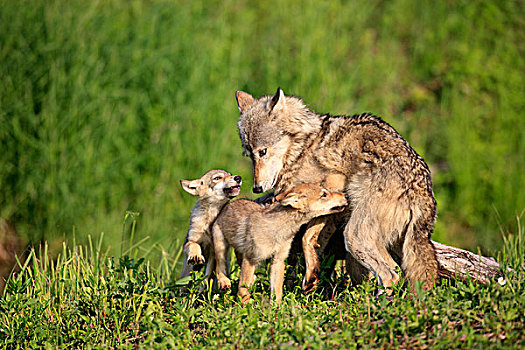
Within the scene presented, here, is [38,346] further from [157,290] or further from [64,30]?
[64,30]

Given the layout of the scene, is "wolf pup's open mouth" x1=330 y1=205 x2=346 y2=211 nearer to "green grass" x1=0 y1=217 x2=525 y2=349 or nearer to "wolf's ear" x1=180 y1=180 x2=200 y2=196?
"green grass" x1=0 y1=217 x2=525 y2=349

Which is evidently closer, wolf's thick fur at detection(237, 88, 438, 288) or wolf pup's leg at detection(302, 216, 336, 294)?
wolf's thick fur at detection(237, 88, 438, 288)

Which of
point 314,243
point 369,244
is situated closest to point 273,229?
point 314,243

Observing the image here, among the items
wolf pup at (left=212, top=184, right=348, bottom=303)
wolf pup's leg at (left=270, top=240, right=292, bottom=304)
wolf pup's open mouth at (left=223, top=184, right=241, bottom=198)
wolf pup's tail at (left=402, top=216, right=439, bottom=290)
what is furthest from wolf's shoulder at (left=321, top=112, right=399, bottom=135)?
wolf pup's leg at (left=270, top=240, right=292, bottom=304)

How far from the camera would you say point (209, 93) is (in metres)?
11.0

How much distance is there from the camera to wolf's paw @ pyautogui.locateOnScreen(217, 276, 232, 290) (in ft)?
18.9

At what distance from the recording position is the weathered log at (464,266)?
A: 5.83 metres

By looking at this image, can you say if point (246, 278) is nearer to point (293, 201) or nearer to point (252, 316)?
point (252, 316)

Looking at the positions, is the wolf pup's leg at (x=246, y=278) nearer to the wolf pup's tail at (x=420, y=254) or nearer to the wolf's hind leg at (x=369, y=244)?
the wolf's hind leg at (x=369, y=244)

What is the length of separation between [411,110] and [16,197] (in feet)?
25.9

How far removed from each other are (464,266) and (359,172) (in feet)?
4.36

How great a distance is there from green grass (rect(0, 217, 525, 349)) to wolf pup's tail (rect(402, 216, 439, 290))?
0.20 meters

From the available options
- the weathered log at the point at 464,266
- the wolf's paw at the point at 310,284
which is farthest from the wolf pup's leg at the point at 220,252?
the weathered log at the point at 464,266

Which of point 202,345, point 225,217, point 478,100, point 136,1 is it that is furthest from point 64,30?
point 478,100
